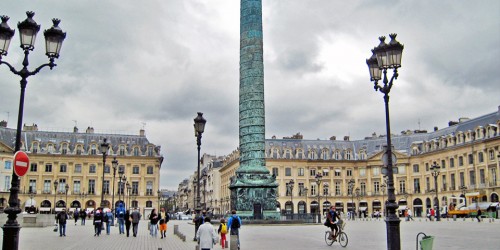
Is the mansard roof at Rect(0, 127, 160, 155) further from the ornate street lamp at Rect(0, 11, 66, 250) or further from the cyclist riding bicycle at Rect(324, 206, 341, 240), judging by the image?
the ornate street lamp at Rect(0, 11, 66, 250)

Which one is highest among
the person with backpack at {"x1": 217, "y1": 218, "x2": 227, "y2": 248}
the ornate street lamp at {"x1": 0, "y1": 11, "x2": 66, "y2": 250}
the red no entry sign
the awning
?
the ornate street lamp at {"x1": 0, "y1": 11, "x2": 66, "y2": 250}

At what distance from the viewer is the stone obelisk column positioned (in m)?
29.5

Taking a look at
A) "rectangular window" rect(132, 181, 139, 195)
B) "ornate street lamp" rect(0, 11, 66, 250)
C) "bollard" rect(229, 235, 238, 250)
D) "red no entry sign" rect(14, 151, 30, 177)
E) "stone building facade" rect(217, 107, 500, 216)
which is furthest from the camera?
"rectangular window" rect(132, 181, 139, 195)

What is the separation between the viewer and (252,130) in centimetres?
3030

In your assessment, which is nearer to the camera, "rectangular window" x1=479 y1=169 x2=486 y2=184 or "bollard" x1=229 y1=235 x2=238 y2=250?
"bollard" x1=229 y1=235 x2=238 y2=250

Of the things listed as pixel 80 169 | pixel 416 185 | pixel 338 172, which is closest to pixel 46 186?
pixel 80 169

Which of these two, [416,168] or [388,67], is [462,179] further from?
[388,67]

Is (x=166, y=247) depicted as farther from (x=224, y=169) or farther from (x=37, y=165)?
(x=224, y=169)

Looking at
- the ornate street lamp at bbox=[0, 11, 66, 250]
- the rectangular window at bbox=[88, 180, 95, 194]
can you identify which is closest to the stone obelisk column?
the ornate street lamp at bbox=[0, 11, 66, 250]

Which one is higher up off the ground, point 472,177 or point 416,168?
point 416,168

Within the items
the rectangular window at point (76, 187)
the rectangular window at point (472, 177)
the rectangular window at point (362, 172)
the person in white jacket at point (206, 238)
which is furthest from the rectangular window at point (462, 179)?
the person in white jacket at point (206, 238)

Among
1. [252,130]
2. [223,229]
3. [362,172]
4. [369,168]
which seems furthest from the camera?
[362,172]

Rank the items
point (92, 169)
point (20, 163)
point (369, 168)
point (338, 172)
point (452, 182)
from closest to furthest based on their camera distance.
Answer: point (20, 163) → point (452, 182) → point (92, 169) → point (369, 168) → point (338, 172)

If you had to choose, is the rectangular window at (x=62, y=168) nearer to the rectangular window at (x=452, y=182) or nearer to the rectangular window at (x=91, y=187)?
the rectangular window at (x=91, y=187)
